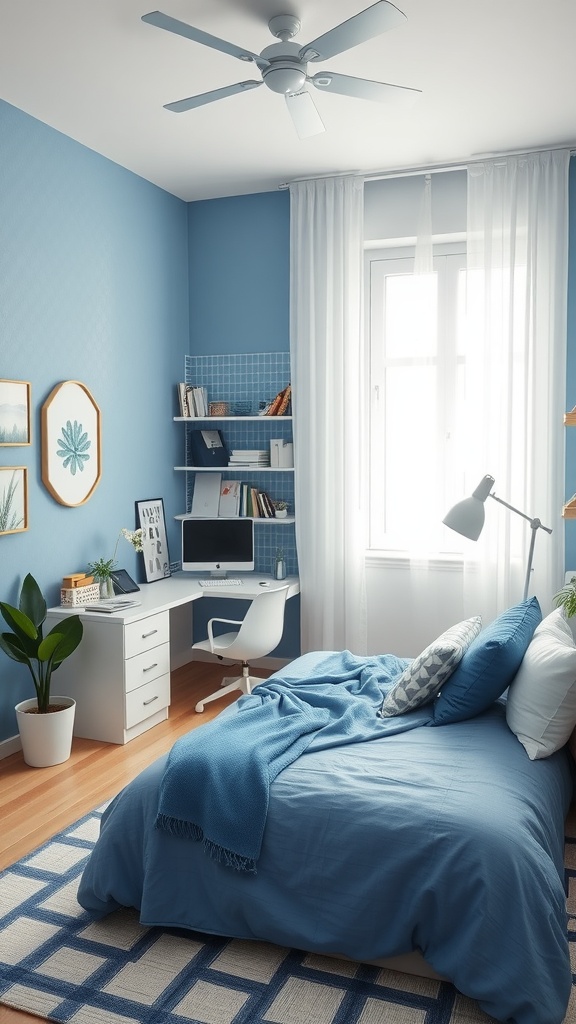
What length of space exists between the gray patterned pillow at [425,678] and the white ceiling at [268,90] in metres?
2.24

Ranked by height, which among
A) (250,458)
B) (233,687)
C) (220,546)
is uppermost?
(250,458)

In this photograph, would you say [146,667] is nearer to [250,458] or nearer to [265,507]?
[265,507]

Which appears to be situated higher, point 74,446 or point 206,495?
point 74,446

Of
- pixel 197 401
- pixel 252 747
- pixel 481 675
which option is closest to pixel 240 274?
pixel 197 401

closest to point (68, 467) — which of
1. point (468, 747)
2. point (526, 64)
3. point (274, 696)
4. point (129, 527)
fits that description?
point (129, 527)

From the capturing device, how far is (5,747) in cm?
371

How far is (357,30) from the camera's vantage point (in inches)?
98.3

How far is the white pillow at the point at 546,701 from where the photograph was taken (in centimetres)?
248

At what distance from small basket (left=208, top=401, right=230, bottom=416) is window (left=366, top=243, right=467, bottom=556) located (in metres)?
0.92

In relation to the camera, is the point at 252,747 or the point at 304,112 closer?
the point at 252,747

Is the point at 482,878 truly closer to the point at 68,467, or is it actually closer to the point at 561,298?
the point at 68,467

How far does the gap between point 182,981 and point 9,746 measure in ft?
6.28

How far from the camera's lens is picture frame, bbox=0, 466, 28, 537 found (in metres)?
3.62

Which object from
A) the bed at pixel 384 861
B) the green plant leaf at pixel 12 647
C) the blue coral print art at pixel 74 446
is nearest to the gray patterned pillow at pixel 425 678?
the bed at pixel 384 861
